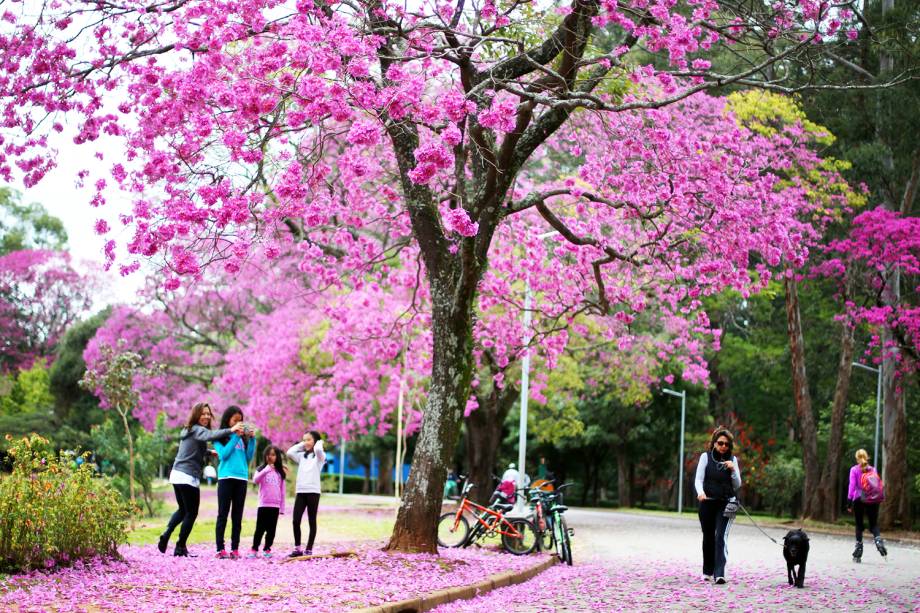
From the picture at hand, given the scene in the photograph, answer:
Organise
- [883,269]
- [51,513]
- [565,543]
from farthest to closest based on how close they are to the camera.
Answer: [883,269] → [565,543] → [51,513]

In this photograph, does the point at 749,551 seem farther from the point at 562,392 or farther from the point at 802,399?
the point at 802,399

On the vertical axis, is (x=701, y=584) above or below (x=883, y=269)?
below

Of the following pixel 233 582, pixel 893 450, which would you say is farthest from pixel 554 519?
pixel 893 450

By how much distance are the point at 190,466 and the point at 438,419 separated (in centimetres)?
312

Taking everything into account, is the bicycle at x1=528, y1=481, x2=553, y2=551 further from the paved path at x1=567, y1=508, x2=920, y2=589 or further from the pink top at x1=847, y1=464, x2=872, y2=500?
the pink top at x1=847, y1=464, x2=872, y2=500

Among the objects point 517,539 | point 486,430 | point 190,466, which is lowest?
Answer: point 517,539

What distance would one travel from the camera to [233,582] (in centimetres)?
987

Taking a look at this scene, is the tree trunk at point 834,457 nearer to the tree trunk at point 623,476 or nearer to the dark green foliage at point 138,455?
the dark green foliage at point 138,455

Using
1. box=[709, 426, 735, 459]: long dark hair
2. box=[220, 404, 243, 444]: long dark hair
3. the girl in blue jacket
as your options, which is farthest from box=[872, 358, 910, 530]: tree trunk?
box=[220, 404, 243, 444]: long dark hair

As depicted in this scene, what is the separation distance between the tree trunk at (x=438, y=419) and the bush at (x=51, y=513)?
3722 mm

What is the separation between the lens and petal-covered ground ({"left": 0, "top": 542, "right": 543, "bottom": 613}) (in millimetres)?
8234

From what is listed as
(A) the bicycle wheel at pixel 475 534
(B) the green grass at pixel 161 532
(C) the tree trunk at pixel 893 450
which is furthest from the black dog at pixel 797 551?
(C) the tree trunk at pixel 893 450

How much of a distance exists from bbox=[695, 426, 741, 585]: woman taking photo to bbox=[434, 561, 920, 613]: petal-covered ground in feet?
1.52

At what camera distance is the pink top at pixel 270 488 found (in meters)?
13.4
